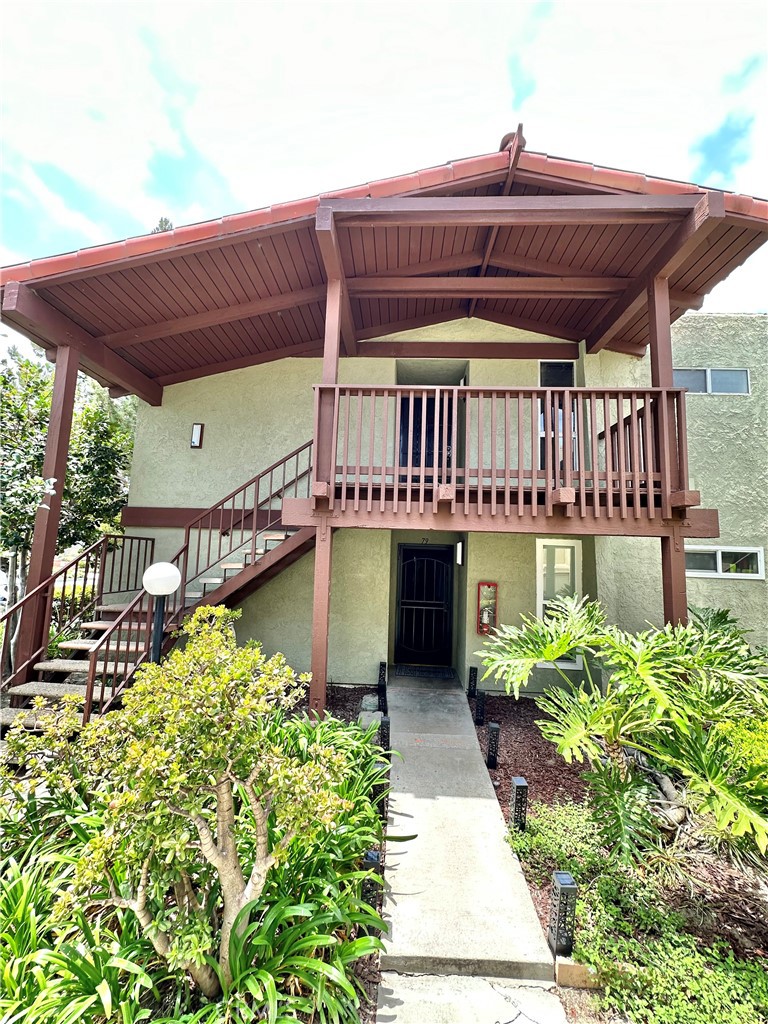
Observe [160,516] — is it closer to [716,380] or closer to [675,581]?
[675,581]

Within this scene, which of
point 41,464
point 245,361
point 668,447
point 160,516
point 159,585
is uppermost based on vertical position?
point 245,361

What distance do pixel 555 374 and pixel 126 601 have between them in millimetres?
7664

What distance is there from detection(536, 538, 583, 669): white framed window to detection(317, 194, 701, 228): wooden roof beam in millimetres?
4237

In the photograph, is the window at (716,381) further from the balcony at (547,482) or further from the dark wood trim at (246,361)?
the dark wood trim at (246,361)

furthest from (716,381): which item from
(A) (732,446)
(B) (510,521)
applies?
(B) (510,521)

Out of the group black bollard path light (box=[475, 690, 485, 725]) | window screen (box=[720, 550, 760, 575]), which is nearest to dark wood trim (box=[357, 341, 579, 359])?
window screen (box=[720, 550, 760, 575])

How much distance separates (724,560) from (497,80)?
7.08 m

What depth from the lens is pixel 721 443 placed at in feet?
23.9

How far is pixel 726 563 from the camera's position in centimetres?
709

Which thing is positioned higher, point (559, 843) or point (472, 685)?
point (472, 685)

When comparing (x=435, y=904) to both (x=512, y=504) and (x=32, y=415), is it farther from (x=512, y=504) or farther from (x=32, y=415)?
(x=32, y=415)

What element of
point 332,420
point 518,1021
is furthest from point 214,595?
point 518,1021

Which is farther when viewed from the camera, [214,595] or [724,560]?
[724,560]

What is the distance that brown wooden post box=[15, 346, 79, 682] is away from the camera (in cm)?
530
